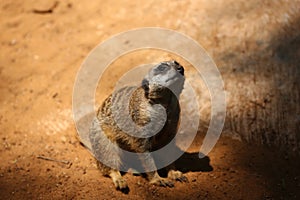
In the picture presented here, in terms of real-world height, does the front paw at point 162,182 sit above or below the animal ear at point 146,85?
below

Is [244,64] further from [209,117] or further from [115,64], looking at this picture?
[115,64]

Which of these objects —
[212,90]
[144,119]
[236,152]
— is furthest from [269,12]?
[144,119]

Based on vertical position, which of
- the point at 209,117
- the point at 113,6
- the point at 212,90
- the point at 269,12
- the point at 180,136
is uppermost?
the point at 269,12

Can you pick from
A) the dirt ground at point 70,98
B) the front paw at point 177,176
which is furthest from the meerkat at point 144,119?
the dirt ground at point 70,98

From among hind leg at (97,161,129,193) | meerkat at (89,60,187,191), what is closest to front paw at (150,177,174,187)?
meerkat at (89,60,187,191)

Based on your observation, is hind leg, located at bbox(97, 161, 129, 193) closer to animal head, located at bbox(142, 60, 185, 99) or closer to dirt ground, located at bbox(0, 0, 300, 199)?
dirt ground, located at bbox(0, 0, 300, 199)

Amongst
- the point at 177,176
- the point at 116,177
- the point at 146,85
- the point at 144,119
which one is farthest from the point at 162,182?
the point at 146,85

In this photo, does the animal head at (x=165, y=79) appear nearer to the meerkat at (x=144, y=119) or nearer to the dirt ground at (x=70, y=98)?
the meerkat at (x=144, y=119)
